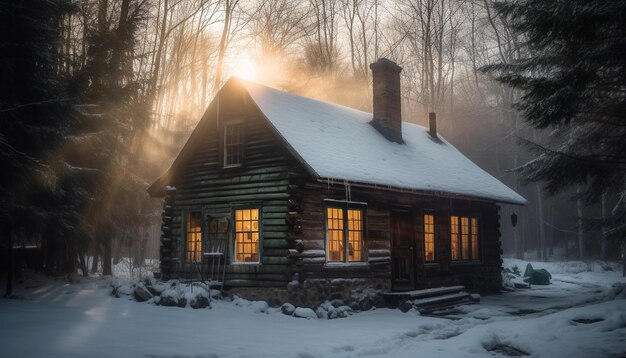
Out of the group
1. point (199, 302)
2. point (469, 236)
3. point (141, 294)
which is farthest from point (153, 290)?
point (469, 236)

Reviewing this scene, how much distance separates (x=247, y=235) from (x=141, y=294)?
3.49 m

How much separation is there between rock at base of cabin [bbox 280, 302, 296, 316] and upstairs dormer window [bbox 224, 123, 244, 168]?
4803 millimetres

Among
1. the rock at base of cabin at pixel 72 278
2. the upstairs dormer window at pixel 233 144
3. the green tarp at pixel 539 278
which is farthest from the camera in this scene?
the green tarp at pixel 539 278

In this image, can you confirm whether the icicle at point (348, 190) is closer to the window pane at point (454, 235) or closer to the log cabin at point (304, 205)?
the log cabin at point (304, 205)

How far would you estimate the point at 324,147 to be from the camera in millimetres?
15445

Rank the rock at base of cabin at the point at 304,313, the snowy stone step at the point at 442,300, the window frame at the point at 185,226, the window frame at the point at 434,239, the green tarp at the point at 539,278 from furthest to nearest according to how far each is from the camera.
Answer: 1. the green tarp at the point at 539,278
2. the window frame at the point at 434,239
3. the window frame at the point at 185,226
4. the snowy stone step at the point at 442,300
5. the rock at base of cabin at the point at 304,313

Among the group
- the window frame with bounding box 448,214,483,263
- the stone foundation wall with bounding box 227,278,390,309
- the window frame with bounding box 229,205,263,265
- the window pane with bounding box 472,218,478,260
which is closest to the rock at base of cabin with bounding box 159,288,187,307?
the stone foundation wall with bounding box 227,278,390,309

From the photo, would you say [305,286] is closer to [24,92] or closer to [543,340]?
[543,340]

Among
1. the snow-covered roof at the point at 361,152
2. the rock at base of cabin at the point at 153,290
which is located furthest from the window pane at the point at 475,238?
the rock at base of cabin at the point at 153,290

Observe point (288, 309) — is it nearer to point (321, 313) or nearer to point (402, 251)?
point (321, 313)

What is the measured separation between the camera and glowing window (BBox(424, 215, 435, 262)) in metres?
18.1

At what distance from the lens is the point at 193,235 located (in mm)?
16703

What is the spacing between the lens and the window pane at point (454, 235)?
1934 centimetres

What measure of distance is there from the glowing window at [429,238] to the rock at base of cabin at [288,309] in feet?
21.5
